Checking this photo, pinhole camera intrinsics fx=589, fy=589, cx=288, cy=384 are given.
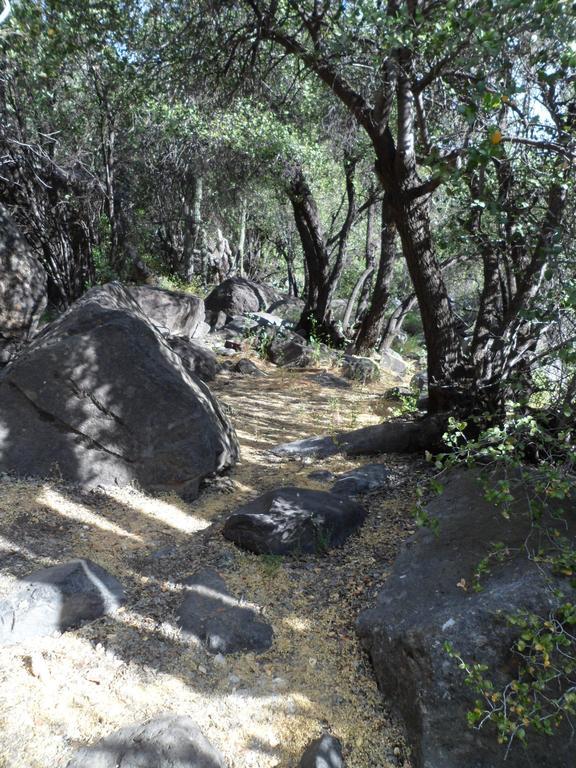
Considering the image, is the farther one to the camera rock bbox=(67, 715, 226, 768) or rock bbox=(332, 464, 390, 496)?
rock bbox=(332, 464, 390, 496)

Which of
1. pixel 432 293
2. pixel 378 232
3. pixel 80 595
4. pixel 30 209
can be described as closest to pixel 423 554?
pixel 80 595

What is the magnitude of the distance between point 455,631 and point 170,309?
8.87 m

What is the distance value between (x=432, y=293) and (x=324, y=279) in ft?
23.0

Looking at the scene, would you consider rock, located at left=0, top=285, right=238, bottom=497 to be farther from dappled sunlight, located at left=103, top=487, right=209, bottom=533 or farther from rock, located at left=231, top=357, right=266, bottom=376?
rock, located at left=231, top=357, right=266, bottom=376

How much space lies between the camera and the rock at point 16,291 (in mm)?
6535

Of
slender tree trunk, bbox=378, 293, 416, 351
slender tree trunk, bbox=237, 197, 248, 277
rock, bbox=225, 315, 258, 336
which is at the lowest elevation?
rock, bbox=225, 315, 258, 336

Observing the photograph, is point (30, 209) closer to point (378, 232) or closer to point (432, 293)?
point (432, 293)

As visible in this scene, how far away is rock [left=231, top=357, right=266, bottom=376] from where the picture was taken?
905 centimetres

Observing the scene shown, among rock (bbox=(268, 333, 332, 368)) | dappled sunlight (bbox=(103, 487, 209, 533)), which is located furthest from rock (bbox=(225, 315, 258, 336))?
dappled sunlight (bbox=(103, 487, 209, 533))

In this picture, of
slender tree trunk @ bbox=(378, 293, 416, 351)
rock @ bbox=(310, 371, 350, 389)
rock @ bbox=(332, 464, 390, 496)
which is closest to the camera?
rock @ bbox=(332, 464, 390, 496)

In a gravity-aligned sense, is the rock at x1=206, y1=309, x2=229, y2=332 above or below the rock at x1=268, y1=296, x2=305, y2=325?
below

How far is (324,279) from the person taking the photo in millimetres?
12023

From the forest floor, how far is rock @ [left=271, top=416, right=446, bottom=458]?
1.12 feet

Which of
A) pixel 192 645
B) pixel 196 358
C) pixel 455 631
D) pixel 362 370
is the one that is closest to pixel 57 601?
pixel 192 645
